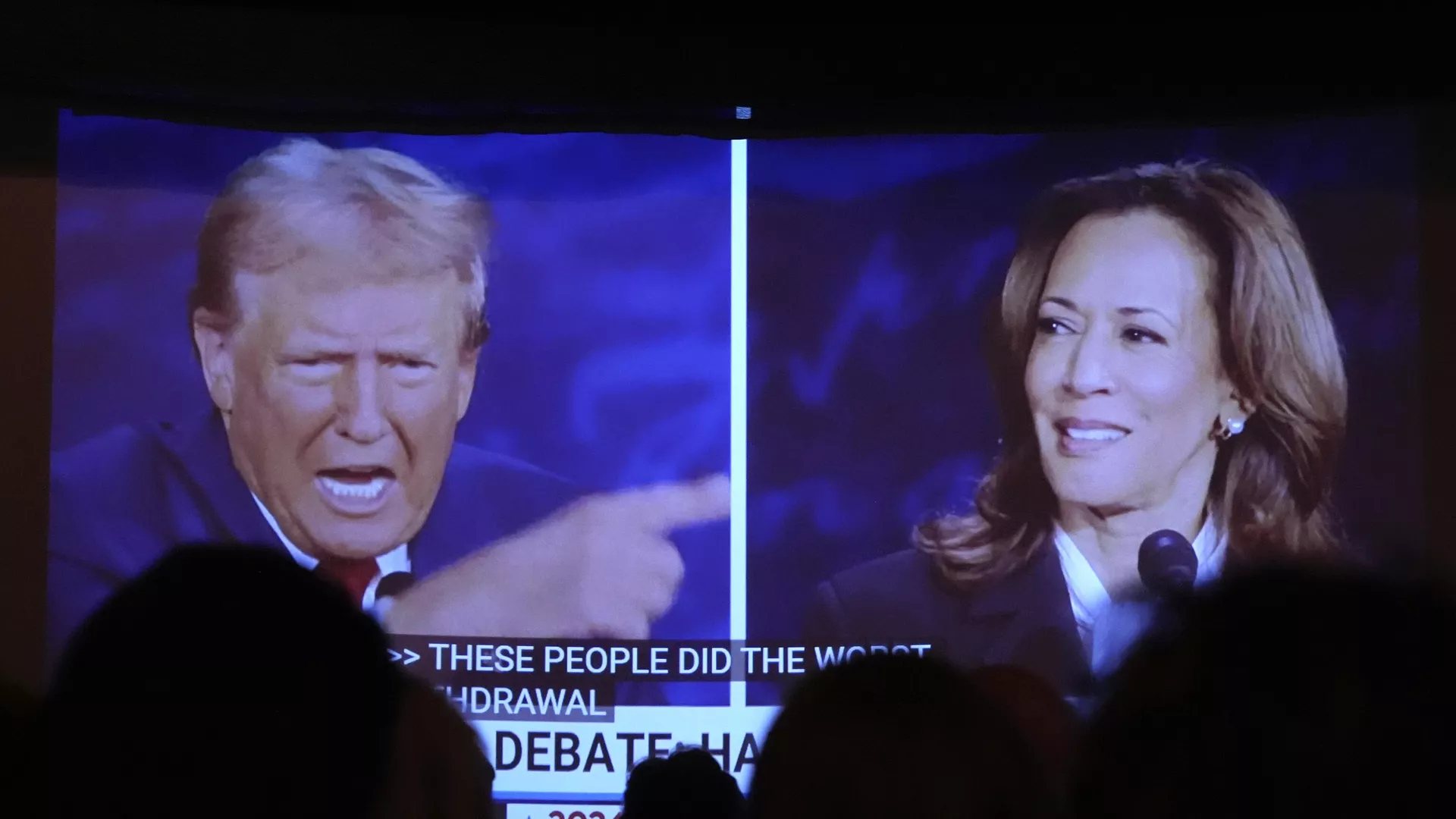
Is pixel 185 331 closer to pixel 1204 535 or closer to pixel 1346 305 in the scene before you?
pixel 1204 535

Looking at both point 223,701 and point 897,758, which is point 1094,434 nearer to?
point 897,758

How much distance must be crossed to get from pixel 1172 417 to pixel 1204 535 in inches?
12.1

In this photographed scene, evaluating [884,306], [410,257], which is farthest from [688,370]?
[410,257]

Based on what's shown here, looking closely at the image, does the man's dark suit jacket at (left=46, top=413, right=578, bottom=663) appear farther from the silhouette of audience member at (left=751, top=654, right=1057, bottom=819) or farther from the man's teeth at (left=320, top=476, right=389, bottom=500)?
the silhouette of audience member at (left=751, top=654, right=1057, bottom=819)

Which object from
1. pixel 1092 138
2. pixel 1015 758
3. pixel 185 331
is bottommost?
pixel 1015 758

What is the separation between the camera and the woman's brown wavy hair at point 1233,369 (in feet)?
11.1

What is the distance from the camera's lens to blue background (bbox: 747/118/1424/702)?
340cm

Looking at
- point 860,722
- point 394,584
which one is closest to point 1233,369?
point 394,584

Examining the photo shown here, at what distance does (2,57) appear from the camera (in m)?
3.33

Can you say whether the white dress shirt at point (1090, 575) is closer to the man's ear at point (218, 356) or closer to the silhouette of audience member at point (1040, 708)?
the silhouette of audience member at point (1040, 708)

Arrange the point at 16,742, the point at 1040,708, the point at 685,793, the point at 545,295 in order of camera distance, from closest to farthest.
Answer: the point at 16,742 < the point at 1040,708 < the point at 685,793 < the point at 545,295

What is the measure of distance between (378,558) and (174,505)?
1.72 ft

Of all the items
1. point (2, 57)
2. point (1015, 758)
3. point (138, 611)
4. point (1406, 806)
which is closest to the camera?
point (1406, 806)

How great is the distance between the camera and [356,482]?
3.42 m
